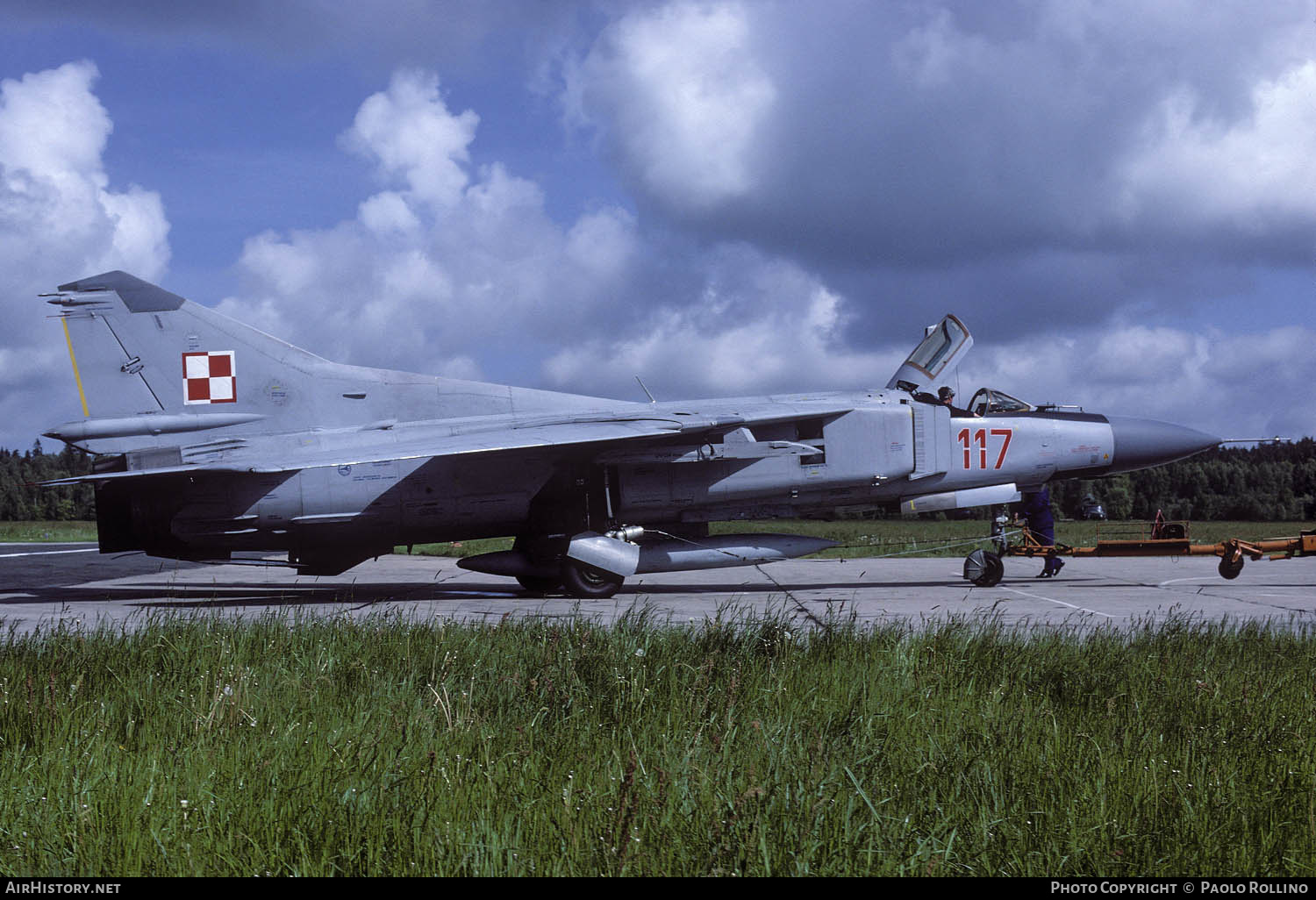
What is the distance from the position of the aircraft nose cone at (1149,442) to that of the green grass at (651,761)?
29.9ft

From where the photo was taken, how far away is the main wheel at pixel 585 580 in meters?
12.5

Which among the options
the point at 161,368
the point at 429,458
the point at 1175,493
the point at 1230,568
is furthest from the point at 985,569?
the point at 1175,493

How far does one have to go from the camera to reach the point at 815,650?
5.84m

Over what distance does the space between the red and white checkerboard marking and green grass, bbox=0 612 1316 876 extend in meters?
7.18

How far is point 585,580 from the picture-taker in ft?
41.4

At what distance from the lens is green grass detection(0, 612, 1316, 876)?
2.60 metres

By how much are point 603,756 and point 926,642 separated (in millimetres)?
3080

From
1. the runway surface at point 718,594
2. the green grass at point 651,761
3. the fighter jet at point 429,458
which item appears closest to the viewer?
the green grass at point 651,761

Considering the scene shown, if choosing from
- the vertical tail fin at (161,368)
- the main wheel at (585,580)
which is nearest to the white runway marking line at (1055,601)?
the main wheel at (585,580)

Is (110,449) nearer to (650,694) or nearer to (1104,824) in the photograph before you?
(650,694)

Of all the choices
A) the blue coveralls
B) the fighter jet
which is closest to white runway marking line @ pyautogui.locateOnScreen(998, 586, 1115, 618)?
the fighter jet

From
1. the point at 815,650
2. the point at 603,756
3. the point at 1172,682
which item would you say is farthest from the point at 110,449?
the point at 1172,682

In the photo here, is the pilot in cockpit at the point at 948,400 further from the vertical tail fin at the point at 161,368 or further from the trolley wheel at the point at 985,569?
the vertical tail fin at the point at 161,368

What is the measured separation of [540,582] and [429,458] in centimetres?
259
